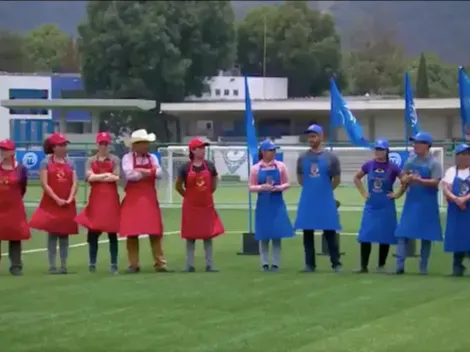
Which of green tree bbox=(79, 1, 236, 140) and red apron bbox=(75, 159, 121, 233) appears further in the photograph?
green tree bbox=(79, 1, 236, 140)


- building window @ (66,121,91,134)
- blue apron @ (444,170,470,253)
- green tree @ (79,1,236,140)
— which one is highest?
green tree @ (79,1,236,140)

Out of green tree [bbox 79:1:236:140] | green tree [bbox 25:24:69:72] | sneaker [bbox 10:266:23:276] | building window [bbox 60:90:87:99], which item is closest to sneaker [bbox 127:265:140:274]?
sneaker [bbox 10:266:23:276]

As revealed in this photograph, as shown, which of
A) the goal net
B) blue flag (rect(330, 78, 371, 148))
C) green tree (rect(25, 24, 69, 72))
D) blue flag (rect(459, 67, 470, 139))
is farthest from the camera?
green tree (rect(25, 24, 69, 72))

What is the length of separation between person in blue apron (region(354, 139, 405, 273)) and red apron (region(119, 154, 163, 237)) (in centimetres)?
265

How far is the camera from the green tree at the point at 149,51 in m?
60.6

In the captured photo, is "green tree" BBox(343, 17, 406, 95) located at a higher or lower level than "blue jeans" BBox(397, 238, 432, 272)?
higher

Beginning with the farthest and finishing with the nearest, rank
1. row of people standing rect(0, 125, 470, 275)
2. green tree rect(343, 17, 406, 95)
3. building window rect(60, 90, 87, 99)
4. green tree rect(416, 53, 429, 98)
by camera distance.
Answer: green tree rect(343, 17, 406, 95) → building window rect(60, 90, 87, 99) → green tree rect(416, 53, 429, 98) → row of people standing rect(0, 125, 470, 275)

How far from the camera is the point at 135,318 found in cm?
1067

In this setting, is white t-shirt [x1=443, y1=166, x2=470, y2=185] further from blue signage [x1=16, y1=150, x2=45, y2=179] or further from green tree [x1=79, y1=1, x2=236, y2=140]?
green tree [x1=79, y1=1, x2=236, y2=140]

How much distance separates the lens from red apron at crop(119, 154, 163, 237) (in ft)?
49.0

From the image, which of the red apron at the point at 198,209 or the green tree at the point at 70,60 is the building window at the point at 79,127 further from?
the red apron at the point at 198,209

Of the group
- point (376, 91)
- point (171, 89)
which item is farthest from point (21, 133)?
point (376, 91)

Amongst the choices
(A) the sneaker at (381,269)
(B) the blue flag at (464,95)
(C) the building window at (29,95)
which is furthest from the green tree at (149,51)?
(A) the sneaker at (381,269)

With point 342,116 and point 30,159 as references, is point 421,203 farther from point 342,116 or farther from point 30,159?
point 30,159
